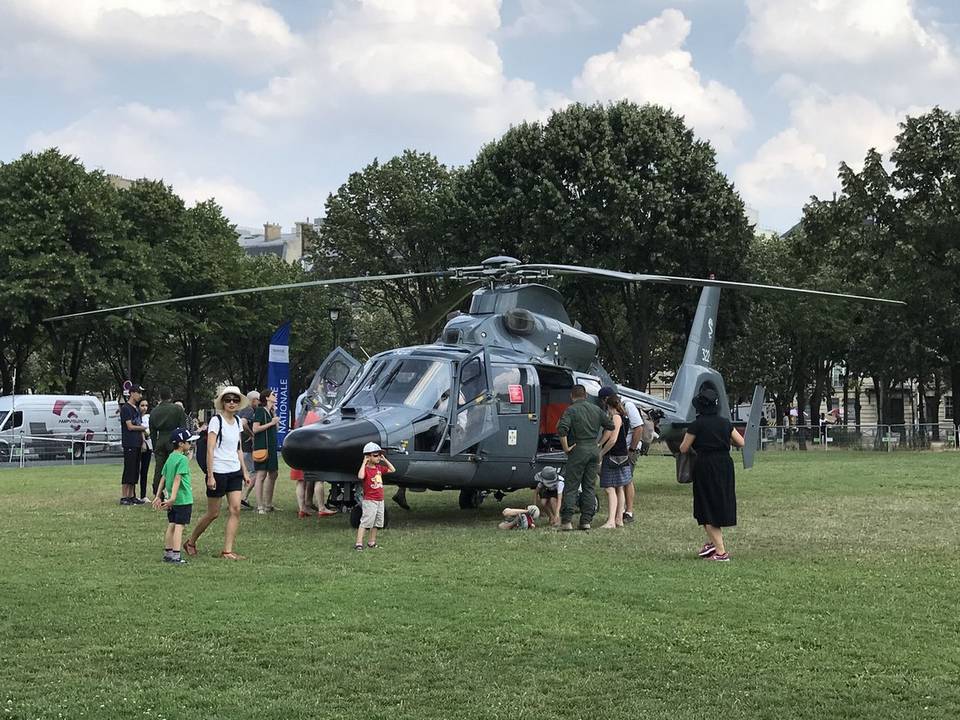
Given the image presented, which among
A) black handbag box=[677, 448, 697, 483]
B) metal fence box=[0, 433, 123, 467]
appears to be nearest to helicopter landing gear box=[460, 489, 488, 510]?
black handbag box=[677, 448, 697, 483]

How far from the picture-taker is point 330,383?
18.0m

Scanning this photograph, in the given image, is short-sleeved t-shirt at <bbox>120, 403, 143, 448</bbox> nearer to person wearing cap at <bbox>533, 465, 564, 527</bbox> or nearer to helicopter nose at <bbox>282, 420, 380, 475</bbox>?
helicopter nose at <bbox>282, 420, 380, 475</bbox>

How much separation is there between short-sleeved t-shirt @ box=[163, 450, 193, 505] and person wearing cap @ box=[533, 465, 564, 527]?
5.44m

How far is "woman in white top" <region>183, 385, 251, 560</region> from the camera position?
449 inches

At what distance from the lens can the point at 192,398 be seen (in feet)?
193

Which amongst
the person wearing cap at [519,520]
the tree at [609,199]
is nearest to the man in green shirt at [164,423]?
the person wearing cap at [519,520]

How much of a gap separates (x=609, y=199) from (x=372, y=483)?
25.2 metres

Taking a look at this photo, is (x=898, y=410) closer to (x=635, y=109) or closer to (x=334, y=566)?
(x=635, y=109)

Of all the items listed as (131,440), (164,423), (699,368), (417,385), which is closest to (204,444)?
(417,385)

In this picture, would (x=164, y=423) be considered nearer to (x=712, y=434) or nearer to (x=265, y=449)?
(x=265, y=449)

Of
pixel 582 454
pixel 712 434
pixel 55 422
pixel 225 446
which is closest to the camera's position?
pixel 712 434

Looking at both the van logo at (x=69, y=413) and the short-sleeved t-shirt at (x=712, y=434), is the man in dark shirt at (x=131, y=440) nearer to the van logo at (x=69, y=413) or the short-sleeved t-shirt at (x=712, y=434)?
the short-sleeved t-shirt at (x=712, y=434)

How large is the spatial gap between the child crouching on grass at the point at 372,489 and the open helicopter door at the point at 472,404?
1724 millimetres

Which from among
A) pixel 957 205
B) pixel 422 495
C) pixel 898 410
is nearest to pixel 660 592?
pixel 422 495
